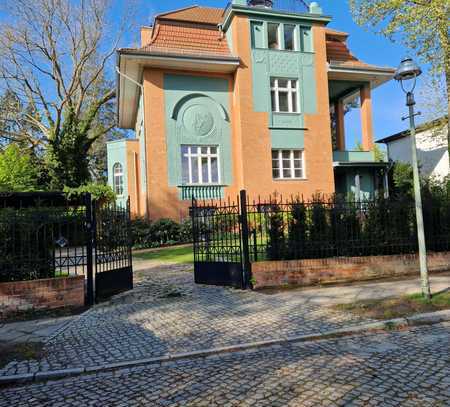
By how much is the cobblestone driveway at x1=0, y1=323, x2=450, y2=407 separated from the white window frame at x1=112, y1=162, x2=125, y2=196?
21.6 m

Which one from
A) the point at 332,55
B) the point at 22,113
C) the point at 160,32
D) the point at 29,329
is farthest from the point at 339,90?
the point at 22,113

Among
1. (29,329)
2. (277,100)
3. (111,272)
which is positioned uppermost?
(277,100)

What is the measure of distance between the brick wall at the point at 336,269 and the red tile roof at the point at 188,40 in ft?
46.9

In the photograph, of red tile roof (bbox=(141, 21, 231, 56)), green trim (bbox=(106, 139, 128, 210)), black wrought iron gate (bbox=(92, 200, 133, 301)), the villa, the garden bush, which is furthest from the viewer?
green trim (bbox=(106, 139, 128, 210))

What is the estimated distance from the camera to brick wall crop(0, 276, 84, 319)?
7.35 m

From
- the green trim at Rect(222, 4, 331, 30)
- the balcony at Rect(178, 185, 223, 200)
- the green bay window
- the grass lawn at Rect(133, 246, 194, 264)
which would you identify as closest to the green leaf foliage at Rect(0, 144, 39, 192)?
the balcony at Rect(178, 185, 223, 200)

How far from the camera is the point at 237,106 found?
2075 centimetres

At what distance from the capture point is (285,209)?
953 cm

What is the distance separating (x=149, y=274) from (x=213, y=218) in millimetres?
3179

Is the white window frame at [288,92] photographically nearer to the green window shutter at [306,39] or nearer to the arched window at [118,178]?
the green window shutter at [306,39]

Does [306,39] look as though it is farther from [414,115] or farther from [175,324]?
[175,324]

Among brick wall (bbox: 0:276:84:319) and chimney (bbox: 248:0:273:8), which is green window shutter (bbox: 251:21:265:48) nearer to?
chimney (bbox: 248:0:273:8)

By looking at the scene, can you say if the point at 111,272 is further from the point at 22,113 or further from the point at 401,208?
the point at 22,113

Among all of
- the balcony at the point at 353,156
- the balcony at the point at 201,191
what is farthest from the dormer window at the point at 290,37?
the balcony at the point at 201,191
